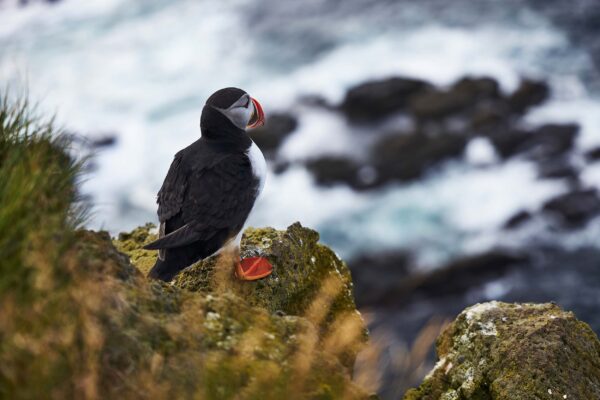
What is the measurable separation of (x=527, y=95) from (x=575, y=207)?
3.32 metres

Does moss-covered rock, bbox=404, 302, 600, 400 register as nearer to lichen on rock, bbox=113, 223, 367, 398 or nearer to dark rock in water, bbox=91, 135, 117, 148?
lichen on rock, bbox=113, 223, 367, 398

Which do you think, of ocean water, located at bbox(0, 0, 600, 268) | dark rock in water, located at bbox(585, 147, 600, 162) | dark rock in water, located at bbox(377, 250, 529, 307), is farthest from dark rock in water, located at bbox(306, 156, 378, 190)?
dark rock in water, located at bbox(585, 147, 600, 162)

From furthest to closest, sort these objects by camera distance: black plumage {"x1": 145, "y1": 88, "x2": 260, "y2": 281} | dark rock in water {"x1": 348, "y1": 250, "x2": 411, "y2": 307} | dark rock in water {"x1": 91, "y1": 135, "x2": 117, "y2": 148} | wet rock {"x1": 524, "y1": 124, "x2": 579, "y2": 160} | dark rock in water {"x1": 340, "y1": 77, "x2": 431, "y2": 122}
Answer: dark rock in water {"x1": 91, "y1": 135, "x2": 117, "y2": 148} → dark rock in water {"x1": 340, "y1": 77, "x2": 431, "y2": 122} → wet rock {"x1": 524, "y1": 124, "x2": 579, "y2": 160} → dark rock in water {"x1": 348, "y1": 250, "x2": 411, "y2": 307} → black plumage {"x1": 145, "y1": 88, "x2": 260, "y2": 281}

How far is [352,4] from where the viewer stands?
21984 mm

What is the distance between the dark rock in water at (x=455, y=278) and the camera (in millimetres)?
12836

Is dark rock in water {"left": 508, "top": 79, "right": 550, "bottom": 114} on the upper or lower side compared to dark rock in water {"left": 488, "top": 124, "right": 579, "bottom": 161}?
upper

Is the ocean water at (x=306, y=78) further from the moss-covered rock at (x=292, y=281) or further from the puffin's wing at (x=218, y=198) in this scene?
the puffin's wing at (x=218, y=198)

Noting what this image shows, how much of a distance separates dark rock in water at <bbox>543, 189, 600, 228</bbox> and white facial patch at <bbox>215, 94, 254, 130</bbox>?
962 centimetres

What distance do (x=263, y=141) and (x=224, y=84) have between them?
400cm

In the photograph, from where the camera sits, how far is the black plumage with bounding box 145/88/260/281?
5.00 meters

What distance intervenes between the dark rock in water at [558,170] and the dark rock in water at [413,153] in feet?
5.11

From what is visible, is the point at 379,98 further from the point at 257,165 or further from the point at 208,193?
the point at 208,193

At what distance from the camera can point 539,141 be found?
50.6 ft

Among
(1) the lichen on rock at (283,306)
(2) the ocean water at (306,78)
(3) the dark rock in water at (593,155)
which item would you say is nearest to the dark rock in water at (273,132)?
(2) the ocean water at (306,78)
